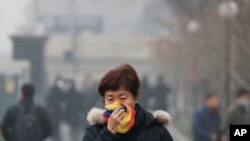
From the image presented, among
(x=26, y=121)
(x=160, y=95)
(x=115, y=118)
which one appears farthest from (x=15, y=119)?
(x=160, y=95)

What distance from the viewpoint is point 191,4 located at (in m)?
40.6

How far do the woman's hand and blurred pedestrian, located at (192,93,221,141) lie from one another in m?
11.3

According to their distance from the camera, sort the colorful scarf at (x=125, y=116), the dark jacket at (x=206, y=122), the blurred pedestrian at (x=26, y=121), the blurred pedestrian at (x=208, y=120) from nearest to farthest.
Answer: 1. the colorful scarf at (x=125, y=116)
2. the blurred pedestrian at (x=26, y=121)
3. the blurred pedestrian at (x=208, y=120)
4. the dark jacket at (x=206, y=122)

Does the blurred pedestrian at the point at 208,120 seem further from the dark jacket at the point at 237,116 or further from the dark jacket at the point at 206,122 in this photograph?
the dark jacket at the point at 237,116

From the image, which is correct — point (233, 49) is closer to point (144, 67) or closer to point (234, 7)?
point (234, 7)

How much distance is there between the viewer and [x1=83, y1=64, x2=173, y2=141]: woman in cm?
730

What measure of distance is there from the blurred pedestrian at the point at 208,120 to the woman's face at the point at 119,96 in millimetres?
11182

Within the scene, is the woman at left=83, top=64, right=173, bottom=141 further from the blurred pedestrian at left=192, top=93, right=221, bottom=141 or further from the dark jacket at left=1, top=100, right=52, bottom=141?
the blurred pedestrian at left=192, top=93, right=221, bottom=141

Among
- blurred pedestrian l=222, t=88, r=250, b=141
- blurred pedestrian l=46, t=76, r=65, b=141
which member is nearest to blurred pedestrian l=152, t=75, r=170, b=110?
blurred pedestrian l=46, t=76, r=65, b=141

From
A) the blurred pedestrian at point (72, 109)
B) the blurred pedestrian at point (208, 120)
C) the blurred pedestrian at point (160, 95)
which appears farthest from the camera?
the blurred pedestrian at point (160, 95)

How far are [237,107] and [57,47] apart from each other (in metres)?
59.6

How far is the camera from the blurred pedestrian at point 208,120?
736 inches

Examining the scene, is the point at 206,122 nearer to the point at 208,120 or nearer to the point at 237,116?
the point at 208,120

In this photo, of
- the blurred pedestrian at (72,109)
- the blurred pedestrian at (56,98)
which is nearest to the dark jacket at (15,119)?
the blurred pedestrian at (56,98)
